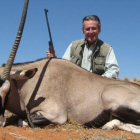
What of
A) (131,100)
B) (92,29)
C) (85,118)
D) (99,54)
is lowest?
(85,118)

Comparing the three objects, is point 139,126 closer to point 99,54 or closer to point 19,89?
point 19,89

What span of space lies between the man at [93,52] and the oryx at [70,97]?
1340 millimetres

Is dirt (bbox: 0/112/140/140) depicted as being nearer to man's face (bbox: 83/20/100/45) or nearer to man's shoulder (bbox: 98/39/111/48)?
man's shoulder (bbox: 98/39/111/48)

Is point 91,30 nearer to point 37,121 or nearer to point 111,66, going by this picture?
point 111,66

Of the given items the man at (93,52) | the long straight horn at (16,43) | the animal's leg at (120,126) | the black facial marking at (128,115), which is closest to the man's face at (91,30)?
the man at (93,52)

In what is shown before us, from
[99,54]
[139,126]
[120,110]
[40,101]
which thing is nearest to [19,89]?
[40,101]

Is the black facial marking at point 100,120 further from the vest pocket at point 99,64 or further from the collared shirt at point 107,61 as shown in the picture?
the vest pocket at point 99,64

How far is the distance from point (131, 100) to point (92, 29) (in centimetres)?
249

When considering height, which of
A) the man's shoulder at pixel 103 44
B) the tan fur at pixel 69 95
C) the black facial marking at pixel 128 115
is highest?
the man's shoulder at pixel 103 44

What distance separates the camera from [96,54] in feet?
20.9

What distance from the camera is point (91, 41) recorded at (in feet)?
21.3

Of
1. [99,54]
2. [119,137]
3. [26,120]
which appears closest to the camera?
[119,137]

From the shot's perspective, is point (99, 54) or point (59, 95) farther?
point (99, 54)

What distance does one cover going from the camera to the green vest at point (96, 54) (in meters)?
6.24
